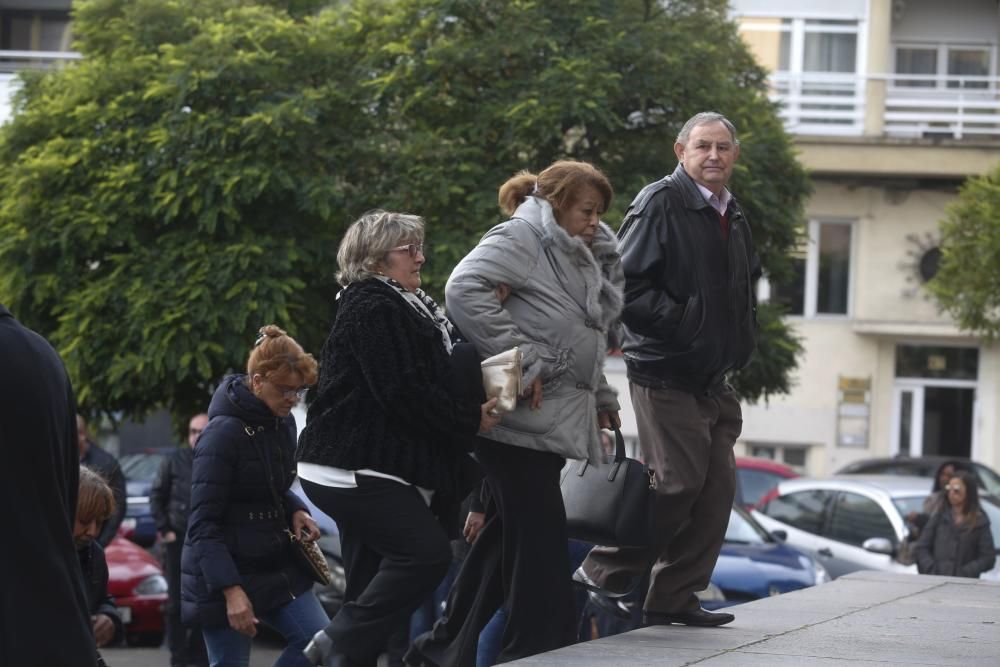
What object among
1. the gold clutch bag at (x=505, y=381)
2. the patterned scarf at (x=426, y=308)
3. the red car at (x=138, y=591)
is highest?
the patterned scarf at (x=426, y=308)

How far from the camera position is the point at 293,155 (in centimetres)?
1806

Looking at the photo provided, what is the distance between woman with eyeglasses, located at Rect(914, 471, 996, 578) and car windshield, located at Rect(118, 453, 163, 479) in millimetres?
13917

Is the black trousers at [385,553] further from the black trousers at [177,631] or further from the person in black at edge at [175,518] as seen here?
the person in black at edge at [175,518]

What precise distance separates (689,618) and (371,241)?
6.04 feet

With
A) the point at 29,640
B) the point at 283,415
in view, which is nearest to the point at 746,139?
the point at 283,415

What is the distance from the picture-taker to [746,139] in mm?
18969

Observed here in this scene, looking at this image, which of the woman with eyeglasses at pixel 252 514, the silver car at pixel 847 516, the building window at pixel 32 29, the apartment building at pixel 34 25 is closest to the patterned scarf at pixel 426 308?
the woman with eyeglasses at pixel 252 514

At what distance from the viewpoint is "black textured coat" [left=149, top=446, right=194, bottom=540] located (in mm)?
12500

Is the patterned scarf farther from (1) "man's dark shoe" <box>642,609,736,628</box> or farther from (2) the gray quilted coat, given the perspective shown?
(1) "man's dark shoe" <box>642,609,736,628</box>

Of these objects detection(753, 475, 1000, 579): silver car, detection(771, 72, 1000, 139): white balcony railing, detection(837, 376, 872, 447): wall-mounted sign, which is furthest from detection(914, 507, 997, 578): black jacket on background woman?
detection(837, 376, 872, 447): wall-mounted sign

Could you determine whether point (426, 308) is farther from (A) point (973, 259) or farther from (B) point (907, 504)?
(A) point (973, 259)

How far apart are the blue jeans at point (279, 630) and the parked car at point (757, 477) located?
1436 cm

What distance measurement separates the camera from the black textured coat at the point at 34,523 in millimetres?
3809

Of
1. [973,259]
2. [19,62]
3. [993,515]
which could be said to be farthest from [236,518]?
[19,62]
